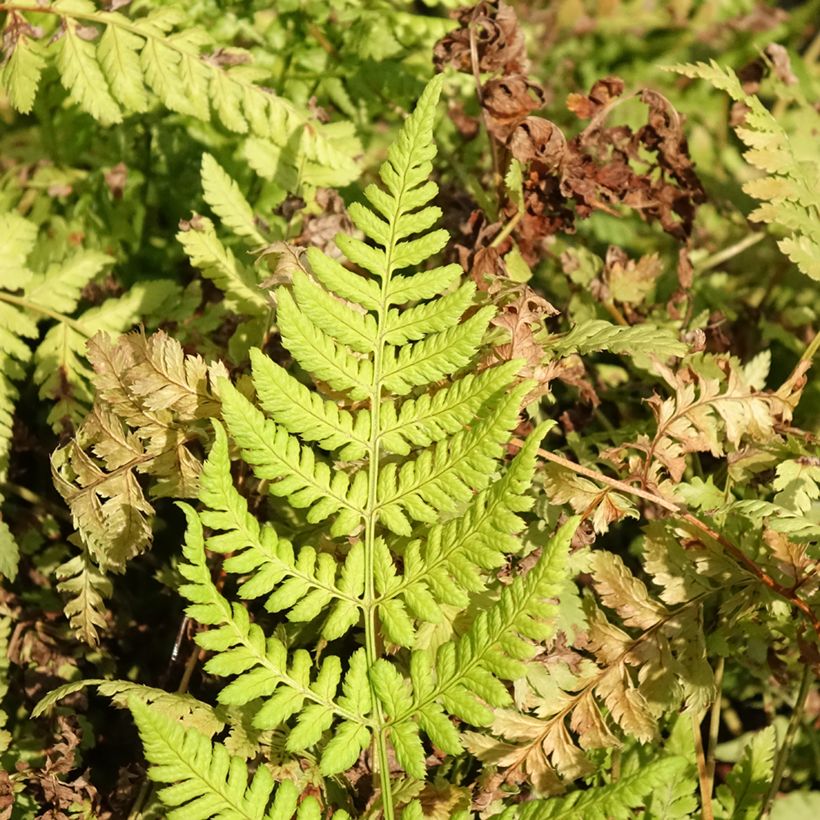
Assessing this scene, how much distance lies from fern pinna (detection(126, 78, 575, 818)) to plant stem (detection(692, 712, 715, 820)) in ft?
2.19

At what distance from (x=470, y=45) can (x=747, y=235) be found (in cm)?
133

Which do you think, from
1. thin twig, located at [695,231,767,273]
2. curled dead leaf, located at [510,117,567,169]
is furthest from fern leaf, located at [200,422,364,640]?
thin twig, located at [695,231,767,273]

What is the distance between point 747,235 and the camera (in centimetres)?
318

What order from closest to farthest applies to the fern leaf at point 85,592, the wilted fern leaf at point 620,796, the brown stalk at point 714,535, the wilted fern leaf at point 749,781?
the wilted fern leaf at point 620,796 < the brown stalk at point 714,535 < the fern leaf at point 85,592 < the wilted fern leaf at point 749,781

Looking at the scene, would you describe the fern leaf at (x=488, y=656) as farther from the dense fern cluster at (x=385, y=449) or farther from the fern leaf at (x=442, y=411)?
the fern leaf at (x=442, y=411)

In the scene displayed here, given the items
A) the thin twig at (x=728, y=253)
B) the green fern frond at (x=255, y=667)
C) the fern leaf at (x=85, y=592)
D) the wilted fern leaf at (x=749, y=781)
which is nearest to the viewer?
the green fern frond at (x=255, y=667)

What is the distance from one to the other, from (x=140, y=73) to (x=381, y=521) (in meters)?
Answer: 1.45

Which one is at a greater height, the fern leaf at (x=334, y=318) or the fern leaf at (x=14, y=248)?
the fern leaf at (x=334, y=318)

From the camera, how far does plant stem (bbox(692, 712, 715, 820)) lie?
2.04 m

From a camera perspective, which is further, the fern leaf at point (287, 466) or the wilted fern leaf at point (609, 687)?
the wilted fern leaf at point (609, 687)

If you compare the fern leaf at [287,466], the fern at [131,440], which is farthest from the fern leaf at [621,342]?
the fern at [131,440]

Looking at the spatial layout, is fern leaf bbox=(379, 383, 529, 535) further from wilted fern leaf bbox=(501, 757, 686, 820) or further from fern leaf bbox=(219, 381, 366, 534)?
wilted fern leaf bbox=(501, 757, 686, 820)

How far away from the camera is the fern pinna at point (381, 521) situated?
1528 mm

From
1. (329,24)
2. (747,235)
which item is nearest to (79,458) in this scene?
(329,24)
